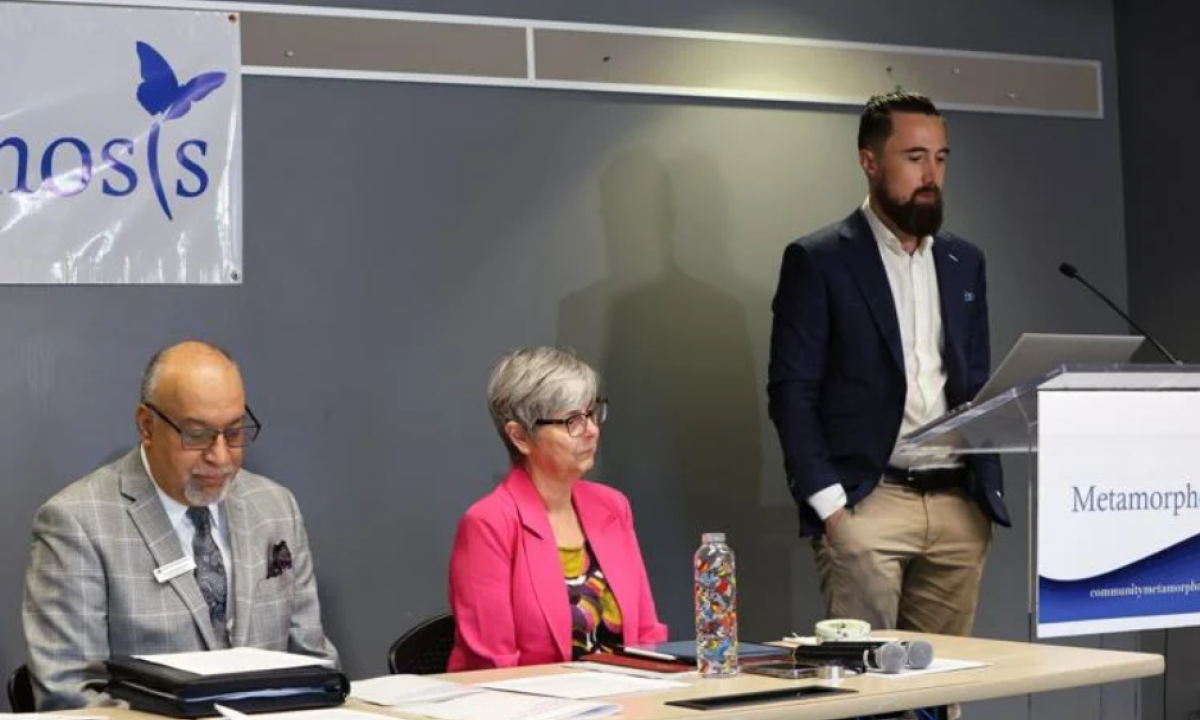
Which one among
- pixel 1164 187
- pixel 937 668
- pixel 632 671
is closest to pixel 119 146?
pixel 632 671

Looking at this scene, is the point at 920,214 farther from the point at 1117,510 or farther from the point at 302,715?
the point at 302,715

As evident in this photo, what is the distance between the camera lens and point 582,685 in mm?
2914

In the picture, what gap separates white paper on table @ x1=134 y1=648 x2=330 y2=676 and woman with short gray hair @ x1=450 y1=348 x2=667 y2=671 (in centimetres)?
65

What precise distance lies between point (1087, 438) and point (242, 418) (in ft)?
5.41

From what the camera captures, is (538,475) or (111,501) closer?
(111,501)

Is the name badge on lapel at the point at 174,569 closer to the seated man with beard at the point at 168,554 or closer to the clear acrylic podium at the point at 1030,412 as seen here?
the seated man with beard at the point at 168,554

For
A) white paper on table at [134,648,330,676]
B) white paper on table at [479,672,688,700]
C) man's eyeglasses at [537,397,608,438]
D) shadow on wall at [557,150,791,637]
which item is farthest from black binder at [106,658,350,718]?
shadow on wall at [557,150,791,637]

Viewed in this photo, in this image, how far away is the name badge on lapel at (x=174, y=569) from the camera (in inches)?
134

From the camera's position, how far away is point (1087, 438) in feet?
10.3

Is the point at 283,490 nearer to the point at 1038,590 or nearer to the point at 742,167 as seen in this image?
the point at 1038,590

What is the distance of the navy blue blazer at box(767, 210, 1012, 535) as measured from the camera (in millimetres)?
4418

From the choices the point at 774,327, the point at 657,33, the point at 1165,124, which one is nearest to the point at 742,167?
the point at 657,33

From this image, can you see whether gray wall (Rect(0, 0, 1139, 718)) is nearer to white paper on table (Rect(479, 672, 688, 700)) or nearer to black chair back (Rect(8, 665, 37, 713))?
black chair back (Rect(8, 665, 37, 713))

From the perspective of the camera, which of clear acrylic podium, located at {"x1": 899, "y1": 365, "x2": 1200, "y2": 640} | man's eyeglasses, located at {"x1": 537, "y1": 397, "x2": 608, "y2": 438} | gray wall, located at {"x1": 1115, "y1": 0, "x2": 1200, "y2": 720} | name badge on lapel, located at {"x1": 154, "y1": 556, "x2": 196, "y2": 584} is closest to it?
clear acrylic podium, located at {"x1": 899, "y1": 365, "x2": 1200, "y2": 640}
